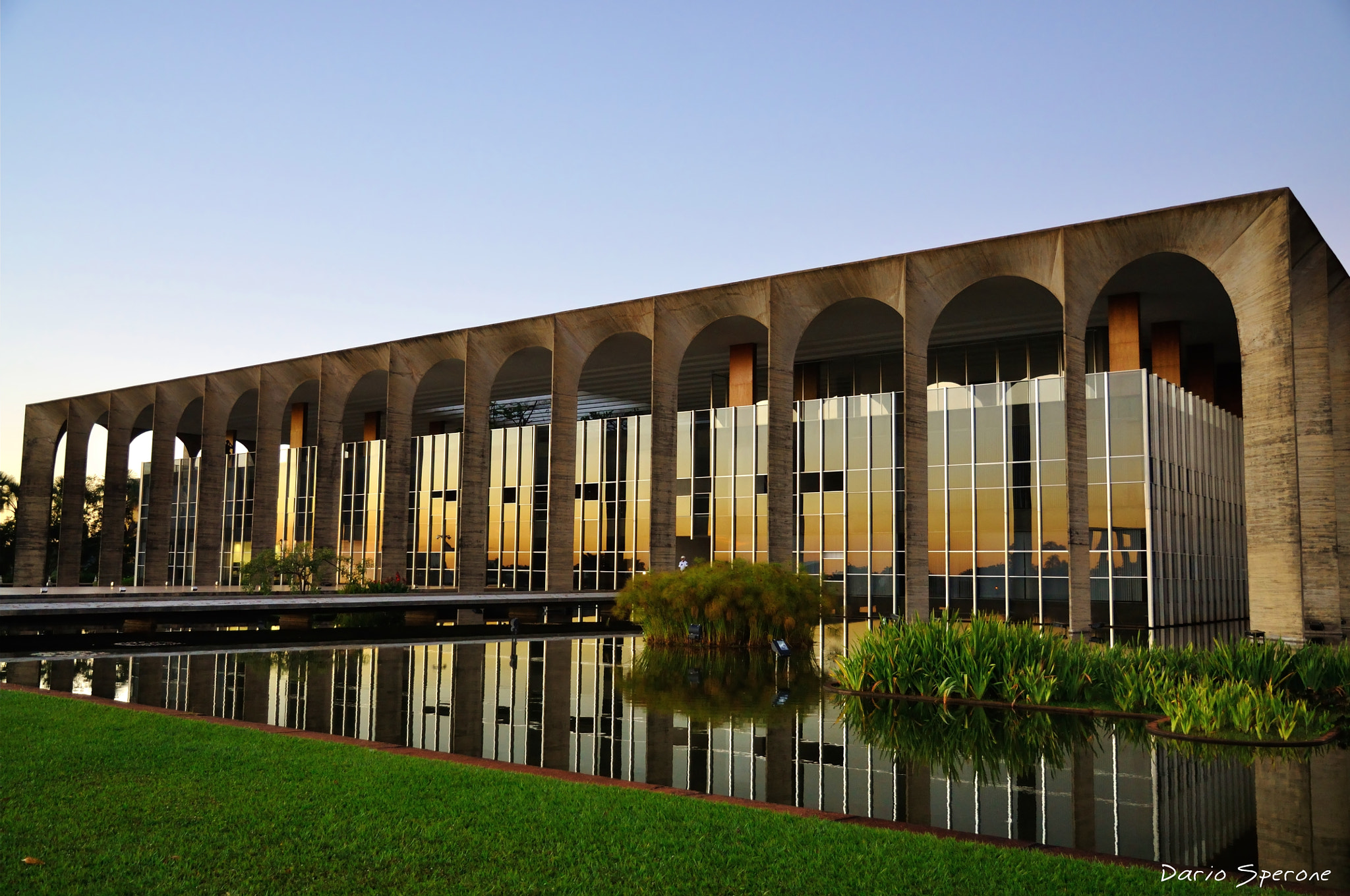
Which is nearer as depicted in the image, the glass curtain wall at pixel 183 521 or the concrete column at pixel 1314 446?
the concrete column at pixel 1314 446

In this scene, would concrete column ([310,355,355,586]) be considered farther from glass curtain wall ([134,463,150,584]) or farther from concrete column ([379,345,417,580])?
glass curtain wall ([134,463,150,584])

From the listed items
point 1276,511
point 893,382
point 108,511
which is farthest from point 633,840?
point 108,511

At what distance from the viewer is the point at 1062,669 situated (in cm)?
1370

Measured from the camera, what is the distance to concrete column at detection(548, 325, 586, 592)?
37875mm

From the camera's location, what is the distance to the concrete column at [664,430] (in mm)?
35594

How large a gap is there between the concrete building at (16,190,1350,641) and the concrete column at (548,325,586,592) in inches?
3.8

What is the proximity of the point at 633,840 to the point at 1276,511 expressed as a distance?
2227cm

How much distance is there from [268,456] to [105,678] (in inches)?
1293

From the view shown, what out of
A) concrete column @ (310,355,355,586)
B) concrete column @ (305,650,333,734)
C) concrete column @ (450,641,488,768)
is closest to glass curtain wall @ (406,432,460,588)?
concrete column @ (310,355,355,586)

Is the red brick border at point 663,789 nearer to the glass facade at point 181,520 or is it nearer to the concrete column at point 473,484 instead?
the concrete column at point 473,484

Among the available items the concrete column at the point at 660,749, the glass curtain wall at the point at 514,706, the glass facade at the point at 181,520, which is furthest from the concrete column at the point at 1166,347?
the glass facade at the point at 181,520

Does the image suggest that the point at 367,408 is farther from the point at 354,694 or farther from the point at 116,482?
the point at 354,694

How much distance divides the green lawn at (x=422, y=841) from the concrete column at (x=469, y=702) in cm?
178

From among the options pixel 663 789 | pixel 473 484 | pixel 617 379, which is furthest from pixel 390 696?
pixel 617 379
